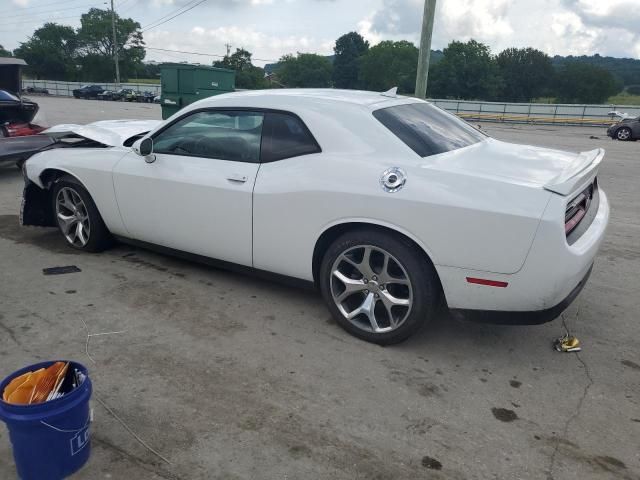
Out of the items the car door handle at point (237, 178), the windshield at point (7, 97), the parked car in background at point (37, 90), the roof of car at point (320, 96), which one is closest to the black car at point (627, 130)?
the roof of car at point (320, 96)

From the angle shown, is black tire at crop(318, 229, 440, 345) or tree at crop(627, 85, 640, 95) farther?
tree at crop(627, 85, 640, 95)

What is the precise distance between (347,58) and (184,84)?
10534 centimetres

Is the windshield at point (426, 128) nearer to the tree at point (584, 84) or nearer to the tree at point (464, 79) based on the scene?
the tree at point (464, 79)

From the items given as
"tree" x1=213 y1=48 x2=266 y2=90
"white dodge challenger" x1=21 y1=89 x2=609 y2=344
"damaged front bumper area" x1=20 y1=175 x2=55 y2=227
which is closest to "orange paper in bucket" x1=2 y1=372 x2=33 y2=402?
"white dodge challenger" x1=21 y1=89 x2=609 y2=344

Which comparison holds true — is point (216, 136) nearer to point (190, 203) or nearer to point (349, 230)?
point (190, 203)

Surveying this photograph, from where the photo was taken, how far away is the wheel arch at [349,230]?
3111 mm

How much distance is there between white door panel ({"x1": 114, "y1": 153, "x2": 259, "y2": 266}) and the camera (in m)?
3.75

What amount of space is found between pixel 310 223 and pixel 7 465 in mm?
2068

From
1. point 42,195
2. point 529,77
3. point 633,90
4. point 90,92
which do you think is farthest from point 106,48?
point 42,195

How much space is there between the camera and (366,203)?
3.18 metres

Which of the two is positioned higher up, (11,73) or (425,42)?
(425,42)

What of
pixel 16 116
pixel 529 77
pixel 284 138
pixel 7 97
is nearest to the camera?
pixel 284 138

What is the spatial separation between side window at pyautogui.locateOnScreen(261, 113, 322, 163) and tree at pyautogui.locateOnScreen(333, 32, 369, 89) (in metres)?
110

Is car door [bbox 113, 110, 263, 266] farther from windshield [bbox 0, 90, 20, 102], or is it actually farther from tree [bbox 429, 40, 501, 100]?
tree [bbox 429, 40, 501, 100]
